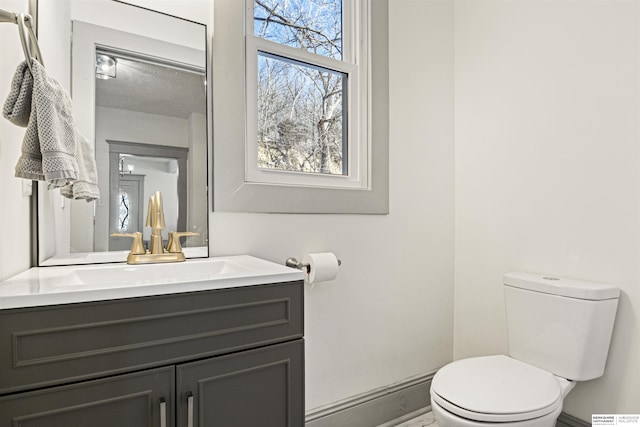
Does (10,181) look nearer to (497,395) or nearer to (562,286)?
(497,395)

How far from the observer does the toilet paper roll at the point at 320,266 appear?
5.09ft

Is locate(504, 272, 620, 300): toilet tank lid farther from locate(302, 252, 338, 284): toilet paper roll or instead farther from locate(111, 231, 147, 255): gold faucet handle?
locate(111, 231, 147, 255): gold faucet handle

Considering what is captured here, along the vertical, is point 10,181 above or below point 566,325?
above

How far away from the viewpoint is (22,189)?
1.11 m

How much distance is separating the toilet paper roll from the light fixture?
99 cm

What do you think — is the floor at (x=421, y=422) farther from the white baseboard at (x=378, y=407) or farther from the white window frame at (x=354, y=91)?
the white window frame at (x=354, y=91)

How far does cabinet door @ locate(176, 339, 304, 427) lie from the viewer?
0.94 metres

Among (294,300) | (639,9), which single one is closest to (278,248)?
(294,300)

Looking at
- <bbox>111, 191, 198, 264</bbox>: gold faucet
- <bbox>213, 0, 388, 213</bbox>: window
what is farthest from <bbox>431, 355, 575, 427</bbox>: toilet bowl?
<bbox>111, 191, 198, 264</bbox>: gold faucet

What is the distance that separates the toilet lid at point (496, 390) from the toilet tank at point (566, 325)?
0.10 meters

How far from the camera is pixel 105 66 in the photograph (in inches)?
52.9

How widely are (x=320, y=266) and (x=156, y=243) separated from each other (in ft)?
2.07

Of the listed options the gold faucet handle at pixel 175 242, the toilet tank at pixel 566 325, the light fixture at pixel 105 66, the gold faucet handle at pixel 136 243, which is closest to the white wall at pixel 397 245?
the gold faucet handle at pixel 175 242

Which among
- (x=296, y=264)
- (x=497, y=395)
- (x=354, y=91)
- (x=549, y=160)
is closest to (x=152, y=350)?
(x=296, y=264)
